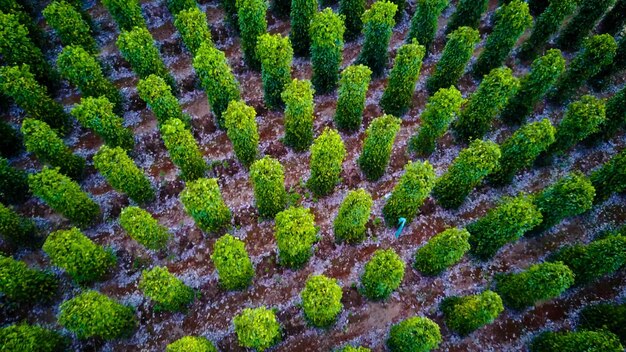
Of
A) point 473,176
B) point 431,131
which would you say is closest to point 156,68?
point 431,131

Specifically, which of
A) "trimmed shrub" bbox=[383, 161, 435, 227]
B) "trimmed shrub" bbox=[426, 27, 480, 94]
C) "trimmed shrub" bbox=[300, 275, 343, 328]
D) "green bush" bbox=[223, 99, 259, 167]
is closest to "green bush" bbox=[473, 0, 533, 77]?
"trimmed shrub" bbox=[426, 27, 480, 94]

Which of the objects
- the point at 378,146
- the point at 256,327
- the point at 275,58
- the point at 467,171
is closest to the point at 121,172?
the point at 275,58

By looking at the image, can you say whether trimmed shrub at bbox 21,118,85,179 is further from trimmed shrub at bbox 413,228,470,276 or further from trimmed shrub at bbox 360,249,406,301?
trimmed shrub at bbox 413,228,470,276

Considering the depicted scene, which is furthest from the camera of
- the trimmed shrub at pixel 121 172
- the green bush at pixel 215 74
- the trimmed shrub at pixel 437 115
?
the green bush at pixel 215 74

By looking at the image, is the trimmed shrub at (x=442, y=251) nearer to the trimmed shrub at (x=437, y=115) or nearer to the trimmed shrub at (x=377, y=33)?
the trimmed shrub at (x=437, y=115)

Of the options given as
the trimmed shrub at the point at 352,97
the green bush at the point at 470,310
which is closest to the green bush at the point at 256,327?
the green bush at the point at 470,310

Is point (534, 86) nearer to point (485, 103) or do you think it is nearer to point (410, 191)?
point (485, 103)
